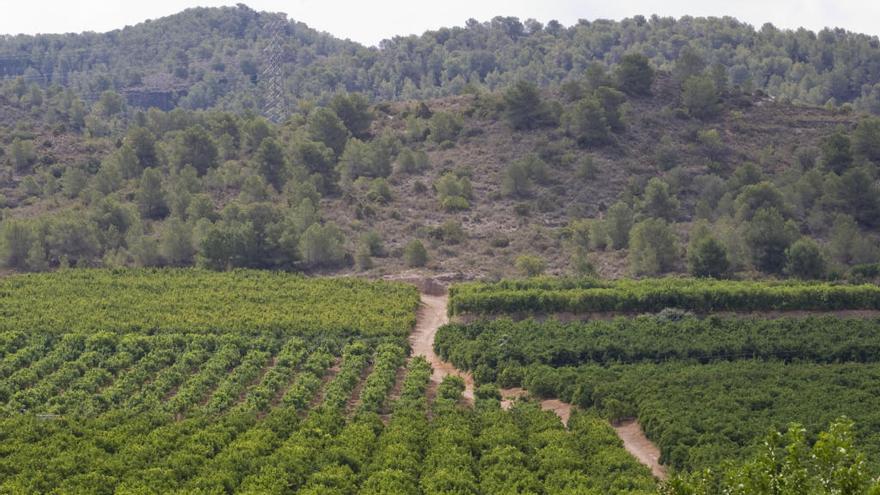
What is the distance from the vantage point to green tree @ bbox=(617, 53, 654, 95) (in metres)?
113

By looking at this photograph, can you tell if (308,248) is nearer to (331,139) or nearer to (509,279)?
(509,279)

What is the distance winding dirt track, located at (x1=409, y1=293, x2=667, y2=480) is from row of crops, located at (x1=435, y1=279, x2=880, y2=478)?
1.56 ft

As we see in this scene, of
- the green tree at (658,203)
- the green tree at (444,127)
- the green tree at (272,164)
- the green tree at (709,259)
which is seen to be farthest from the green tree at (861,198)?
the green tree at (272,164)

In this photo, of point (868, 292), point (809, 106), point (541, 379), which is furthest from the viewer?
point (809, 106)

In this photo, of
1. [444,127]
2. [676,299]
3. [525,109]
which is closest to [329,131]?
[444,127]

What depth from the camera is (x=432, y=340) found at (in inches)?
2537

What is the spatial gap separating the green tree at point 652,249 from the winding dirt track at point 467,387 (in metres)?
12.1

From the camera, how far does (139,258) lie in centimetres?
8100

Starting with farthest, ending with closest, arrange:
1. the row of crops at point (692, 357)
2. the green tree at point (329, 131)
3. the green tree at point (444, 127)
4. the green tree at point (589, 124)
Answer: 1. the green tree at point (444, 127)
2. the green tree at point (329, 131)
3. the green tree at point (589, 124)
4. the row of crops at point (692, 357)

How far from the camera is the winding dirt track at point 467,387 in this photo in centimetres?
4590

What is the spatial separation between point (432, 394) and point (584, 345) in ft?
27.1

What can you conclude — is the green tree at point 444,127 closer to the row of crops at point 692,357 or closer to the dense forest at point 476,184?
the dense forest at point 476,184

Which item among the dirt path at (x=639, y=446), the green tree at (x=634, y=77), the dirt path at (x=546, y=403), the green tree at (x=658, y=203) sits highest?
the green tree at (x=634, y=77)

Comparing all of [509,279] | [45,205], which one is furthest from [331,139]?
[509,279]
